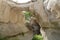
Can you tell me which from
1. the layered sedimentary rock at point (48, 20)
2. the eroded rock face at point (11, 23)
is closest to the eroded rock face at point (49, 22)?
the layered sedimentary rock at point (48, 20)

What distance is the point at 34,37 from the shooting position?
24.1 feet

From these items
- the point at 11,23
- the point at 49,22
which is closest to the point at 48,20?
the point at 49,22

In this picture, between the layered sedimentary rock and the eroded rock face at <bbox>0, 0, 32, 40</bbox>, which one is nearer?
the layered sedimentary rock

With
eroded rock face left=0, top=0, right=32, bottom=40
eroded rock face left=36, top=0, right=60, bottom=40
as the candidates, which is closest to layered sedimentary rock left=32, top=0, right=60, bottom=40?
eroded rock face left=36, top=0, right=60, bottom=40

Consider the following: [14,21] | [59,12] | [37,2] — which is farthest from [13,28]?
[59,12]

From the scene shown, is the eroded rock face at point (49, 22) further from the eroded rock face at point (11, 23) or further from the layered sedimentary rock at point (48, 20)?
the eroded rock face at point (11, 23)

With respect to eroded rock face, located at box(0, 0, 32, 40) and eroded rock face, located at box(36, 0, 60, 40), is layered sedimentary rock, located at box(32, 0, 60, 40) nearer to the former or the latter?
eroded rock face, located at box(36, 0, 60, 40)

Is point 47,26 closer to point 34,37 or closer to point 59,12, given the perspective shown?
point 59,12

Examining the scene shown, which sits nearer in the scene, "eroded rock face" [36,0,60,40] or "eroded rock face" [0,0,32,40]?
"eroded rock face" [36,0,60,40]

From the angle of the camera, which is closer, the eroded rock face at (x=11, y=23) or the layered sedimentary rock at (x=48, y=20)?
the layered sedimentary rock at (x=48, y=20)

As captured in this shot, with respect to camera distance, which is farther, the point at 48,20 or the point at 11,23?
the point at 11,23

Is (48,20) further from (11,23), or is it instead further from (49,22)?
(11,23)

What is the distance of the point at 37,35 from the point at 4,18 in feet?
7.34

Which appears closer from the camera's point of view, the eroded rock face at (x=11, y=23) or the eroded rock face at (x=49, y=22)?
the eroded rock face at (x=49, y=22)
